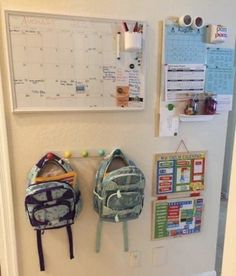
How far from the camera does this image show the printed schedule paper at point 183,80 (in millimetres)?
1532

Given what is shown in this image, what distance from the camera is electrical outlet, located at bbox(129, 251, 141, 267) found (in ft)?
5.60

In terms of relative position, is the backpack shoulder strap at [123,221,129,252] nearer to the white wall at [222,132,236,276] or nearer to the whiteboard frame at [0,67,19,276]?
the whiteboard frame at [0,67,19,276]

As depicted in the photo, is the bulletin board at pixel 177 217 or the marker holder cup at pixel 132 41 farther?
the bulletin board at pixel 177 217

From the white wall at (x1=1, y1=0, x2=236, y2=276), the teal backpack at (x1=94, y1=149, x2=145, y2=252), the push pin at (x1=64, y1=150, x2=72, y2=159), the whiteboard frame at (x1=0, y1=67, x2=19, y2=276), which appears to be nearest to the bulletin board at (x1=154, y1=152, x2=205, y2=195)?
the white wall at (x1=1, y1=0, x2=236, y2=276)

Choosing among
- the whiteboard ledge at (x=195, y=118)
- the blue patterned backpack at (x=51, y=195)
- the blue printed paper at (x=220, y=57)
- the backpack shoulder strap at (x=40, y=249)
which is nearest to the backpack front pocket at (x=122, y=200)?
the blue patterned backpack at (x=51, y=195)

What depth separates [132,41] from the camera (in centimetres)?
137

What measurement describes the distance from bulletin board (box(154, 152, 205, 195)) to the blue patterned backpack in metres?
0.53

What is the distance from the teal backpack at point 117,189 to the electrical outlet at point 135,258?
14.3 inches

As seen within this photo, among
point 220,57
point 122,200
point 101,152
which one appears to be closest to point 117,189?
point 122,200

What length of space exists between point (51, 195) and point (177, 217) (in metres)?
0.87

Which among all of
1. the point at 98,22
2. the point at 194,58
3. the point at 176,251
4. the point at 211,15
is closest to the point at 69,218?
the point at 176,251

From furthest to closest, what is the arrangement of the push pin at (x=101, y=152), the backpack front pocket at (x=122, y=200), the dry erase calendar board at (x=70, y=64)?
1. the push pin at (x=101, y=152)
2. the backpack front pocket at (x=122, y=200)
3. the dry erase calendar board at (x=70, y=64)

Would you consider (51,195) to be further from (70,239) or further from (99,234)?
(99,234)

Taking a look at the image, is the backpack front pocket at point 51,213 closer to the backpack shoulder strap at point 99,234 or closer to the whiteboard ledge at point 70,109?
the backpack shoulder strap at point 99,234
